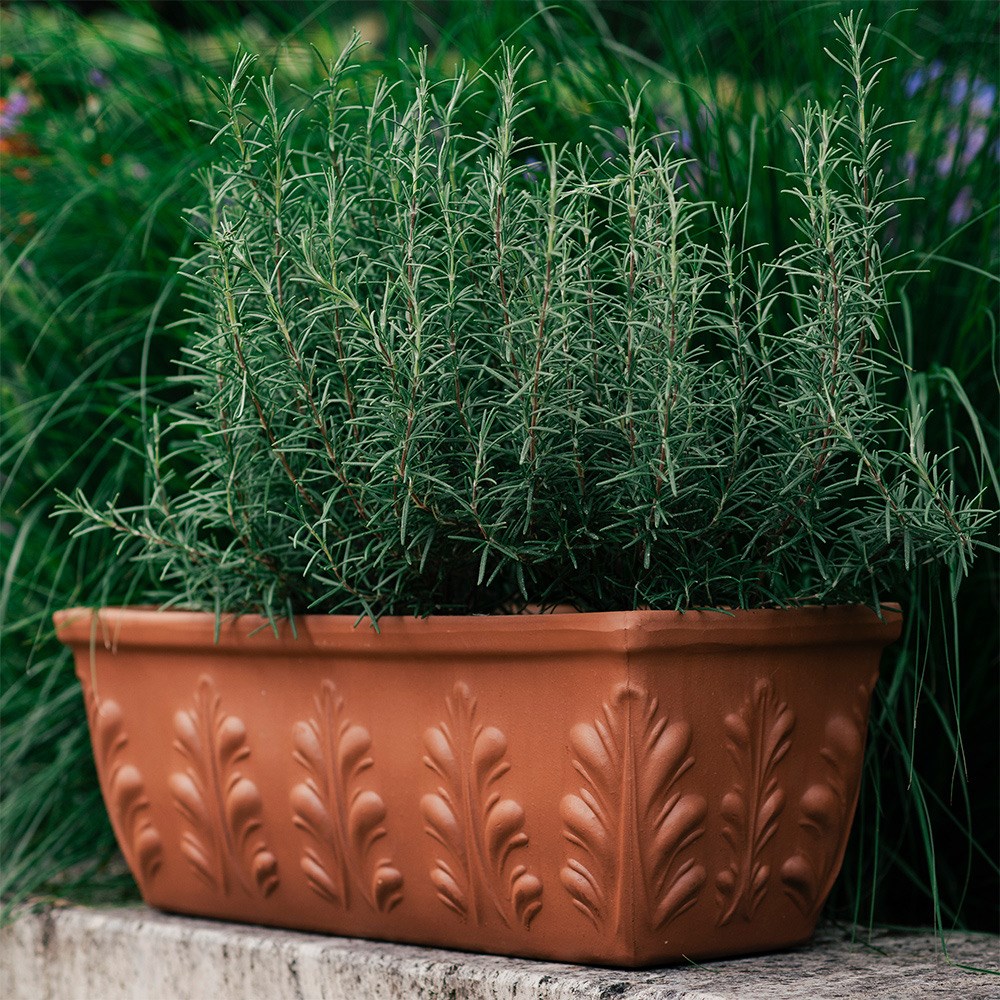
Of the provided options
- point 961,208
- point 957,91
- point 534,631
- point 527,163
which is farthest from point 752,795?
point 957,91

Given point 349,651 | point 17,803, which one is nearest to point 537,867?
point 349,651

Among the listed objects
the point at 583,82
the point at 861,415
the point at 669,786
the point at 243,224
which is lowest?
the point at 669,786

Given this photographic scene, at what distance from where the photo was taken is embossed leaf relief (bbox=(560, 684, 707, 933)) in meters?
0.79

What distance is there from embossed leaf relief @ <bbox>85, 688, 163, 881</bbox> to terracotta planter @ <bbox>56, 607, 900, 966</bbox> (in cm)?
7

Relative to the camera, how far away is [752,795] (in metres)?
0.83

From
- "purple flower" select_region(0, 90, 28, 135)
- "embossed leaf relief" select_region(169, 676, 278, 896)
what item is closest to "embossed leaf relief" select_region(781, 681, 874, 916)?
"embossed leaf relief" select_region(169, 676, 278, 896)

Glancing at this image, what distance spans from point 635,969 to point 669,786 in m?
0.13

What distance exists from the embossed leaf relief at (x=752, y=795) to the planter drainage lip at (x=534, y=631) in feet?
0.16

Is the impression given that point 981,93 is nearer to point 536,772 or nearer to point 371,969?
point 536,772

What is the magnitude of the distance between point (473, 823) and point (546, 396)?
30 centimetres

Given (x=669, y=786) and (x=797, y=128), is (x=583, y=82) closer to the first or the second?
(x=797, y=128)

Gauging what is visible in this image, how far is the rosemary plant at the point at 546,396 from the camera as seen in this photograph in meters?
0.77

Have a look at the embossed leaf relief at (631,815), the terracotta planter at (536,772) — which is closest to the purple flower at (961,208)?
the terracotta planter at (536,772)

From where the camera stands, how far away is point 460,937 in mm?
885
